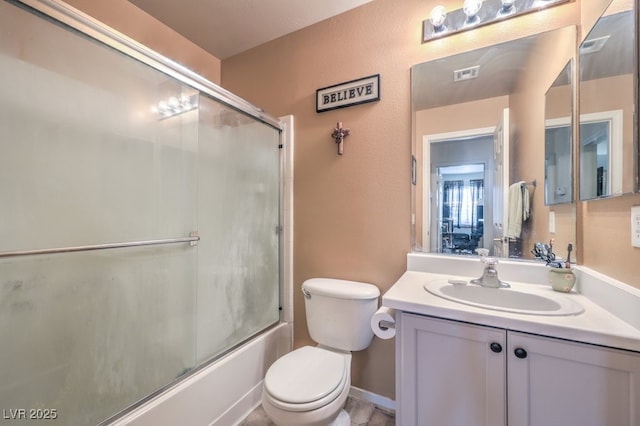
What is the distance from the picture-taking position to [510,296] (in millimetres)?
1117

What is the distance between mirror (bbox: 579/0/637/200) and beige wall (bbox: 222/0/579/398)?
338 millimetres

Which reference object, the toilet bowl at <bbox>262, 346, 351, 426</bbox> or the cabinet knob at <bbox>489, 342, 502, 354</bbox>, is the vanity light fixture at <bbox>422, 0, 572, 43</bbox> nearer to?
the cabinet knob at <bbox>489, 342, 502, 354</bbox>

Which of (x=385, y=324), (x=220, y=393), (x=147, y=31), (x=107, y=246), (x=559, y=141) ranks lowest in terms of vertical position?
(x=220, y=393)

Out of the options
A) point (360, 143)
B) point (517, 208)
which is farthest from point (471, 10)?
point (517, 208)

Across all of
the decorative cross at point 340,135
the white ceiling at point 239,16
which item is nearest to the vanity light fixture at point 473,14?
the white ceiling at point 239,16

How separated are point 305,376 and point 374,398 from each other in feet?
1.96

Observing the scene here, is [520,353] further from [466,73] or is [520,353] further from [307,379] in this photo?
[466,73]

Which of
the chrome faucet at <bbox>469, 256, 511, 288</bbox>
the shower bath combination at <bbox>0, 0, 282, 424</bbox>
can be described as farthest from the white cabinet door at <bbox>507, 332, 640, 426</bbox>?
the shower bath combination at <bbox>0, 0, 282, 424</bbox>

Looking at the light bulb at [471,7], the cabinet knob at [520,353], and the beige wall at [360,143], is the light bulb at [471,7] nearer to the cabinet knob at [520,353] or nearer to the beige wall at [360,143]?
the beige wall at [360,143]

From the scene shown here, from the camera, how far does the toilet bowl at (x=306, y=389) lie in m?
1.05

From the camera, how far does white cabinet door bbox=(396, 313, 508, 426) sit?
2.80 feet

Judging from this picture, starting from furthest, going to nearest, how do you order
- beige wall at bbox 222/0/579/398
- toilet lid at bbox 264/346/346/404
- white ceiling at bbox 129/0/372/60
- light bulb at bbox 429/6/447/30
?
white ceiling at bbox 129/0/372/60 < beige wall at bbox 222/0/579/398 < light bulb at bbox 429/6/447/30 < toilet lid at bbox 264/346/346/404

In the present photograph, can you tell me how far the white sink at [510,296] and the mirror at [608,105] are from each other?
40 cm


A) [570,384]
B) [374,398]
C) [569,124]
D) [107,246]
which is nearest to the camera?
[570,384]
